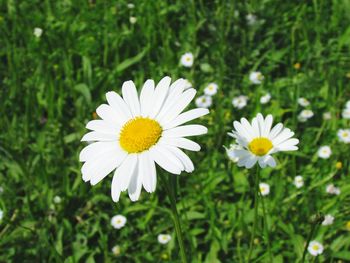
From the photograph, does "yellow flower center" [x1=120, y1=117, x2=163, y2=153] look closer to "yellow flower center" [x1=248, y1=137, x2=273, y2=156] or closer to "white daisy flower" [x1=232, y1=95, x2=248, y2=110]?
"yellow flower center" [x1=248, y1=137, x2=273, y2=156]

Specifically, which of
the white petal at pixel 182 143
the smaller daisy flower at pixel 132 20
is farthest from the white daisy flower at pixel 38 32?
the white petal at pixel 182 143

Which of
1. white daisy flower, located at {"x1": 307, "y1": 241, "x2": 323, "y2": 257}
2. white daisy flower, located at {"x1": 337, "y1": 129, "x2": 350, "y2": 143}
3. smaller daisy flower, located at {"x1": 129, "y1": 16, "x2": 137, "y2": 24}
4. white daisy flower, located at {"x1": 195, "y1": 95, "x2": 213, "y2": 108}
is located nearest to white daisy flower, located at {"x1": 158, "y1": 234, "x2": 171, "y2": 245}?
white daisy flower, located at {"x1": 307, "y1": 241, "x2": 323, "y2": 257}

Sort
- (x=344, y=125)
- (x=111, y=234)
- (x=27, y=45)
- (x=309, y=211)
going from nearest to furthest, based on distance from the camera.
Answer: (x=309, y=211) < (x=111, y=234) < (x=344, y=125) < (x=27, y=45)

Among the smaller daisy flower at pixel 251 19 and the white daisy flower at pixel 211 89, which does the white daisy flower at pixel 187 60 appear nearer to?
the white daisy flower at pixel 211 89

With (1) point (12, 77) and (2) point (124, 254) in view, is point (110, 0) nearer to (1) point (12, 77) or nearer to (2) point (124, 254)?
(1) point (12, 77)

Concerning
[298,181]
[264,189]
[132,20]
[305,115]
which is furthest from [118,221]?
[132,20]

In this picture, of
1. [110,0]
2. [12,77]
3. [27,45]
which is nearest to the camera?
[12,77]

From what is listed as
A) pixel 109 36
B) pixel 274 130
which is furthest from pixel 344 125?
pixel 109 36
